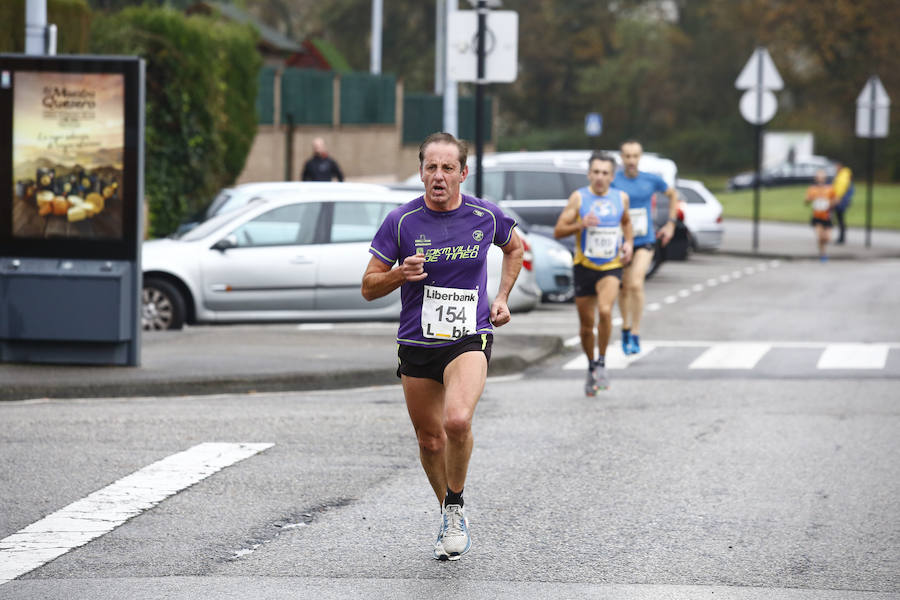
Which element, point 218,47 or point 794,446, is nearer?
point 794,446

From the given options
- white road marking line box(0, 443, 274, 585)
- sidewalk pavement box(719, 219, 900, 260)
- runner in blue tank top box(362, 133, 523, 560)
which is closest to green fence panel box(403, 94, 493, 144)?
sidewalk pavement box(719, 219, 900, 260)

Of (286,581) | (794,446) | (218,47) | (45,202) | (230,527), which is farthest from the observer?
(218,47)

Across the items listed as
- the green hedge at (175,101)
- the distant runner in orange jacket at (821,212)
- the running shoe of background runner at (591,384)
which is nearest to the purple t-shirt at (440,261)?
the running shoe of background runner at (591,384)

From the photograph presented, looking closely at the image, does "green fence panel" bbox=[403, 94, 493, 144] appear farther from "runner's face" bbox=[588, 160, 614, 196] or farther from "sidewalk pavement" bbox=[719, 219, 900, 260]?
"runner's face" bbox=[588, 160, 614, 196]

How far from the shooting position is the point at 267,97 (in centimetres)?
3409

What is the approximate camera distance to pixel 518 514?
24.0ft

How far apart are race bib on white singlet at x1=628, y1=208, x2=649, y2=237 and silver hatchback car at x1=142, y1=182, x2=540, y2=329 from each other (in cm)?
235

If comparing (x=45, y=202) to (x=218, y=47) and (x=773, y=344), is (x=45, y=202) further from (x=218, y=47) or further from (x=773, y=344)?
(x=218, y=47)

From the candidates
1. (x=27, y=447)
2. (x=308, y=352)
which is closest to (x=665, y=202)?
(x=308, y=352)

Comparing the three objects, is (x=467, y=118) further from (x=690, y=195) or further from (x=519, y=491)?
(x=519, y=491)

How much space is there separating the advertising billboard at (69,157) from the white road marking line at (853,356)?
6309 millimetres

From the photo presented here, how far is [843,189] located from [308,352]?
23.1 metres

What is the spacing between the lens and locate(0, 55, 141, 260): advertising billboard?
11391mm

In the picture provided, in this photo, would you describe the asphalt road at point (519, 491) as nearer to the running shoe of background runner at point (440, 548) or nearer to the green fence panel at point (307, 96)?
the running shoe of background runner at point (440, 548)
